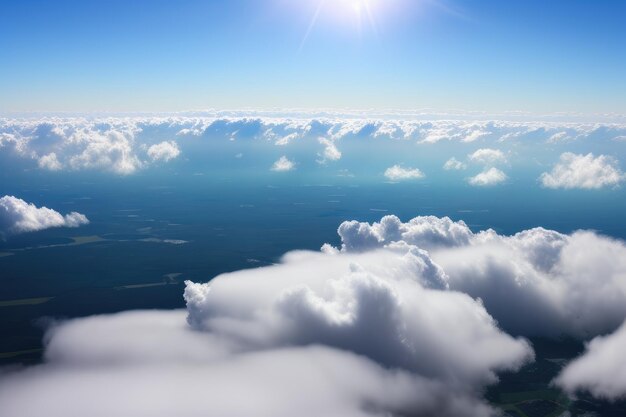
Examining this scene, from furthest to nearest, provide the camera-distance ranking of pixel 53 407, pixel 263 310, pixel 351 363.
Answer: pixel 263 310, pixel 351 363, pixel 53 407

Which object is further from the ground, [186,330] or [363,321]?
[363,321]

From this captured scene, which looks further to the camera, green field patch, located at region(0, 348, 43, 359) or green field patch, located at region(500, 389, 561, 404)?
green field patch, located at region(0, 348, 43, 359)

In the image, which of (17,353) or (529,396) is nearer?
(529,396)

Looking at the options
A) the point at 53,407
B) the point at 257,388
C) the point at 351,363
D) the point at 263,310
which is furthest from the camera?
the point at 263,310

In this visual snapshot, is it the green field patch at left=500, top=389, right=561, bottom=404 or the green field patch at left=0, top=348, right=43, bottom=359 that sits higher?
the green field patch at left=500, top=389, right=561, bottom=404

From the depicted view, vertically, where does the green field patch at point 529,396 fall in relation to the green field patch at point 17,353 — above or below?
above

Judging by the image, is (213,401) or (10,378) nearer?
(213,401)

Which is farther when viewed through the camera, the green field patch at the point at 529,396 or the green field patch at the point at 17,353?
the green field patch at the point at 17,353

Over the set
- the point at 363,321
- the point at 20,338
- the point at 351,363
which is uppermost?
the point at 363,321

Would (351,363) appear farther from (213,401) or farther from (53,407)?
(53,407)

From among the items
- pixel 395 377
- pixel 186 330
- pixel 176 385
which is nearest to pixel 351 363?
pixel 395 377

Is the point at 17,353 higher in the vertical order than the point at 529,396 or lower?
lower
